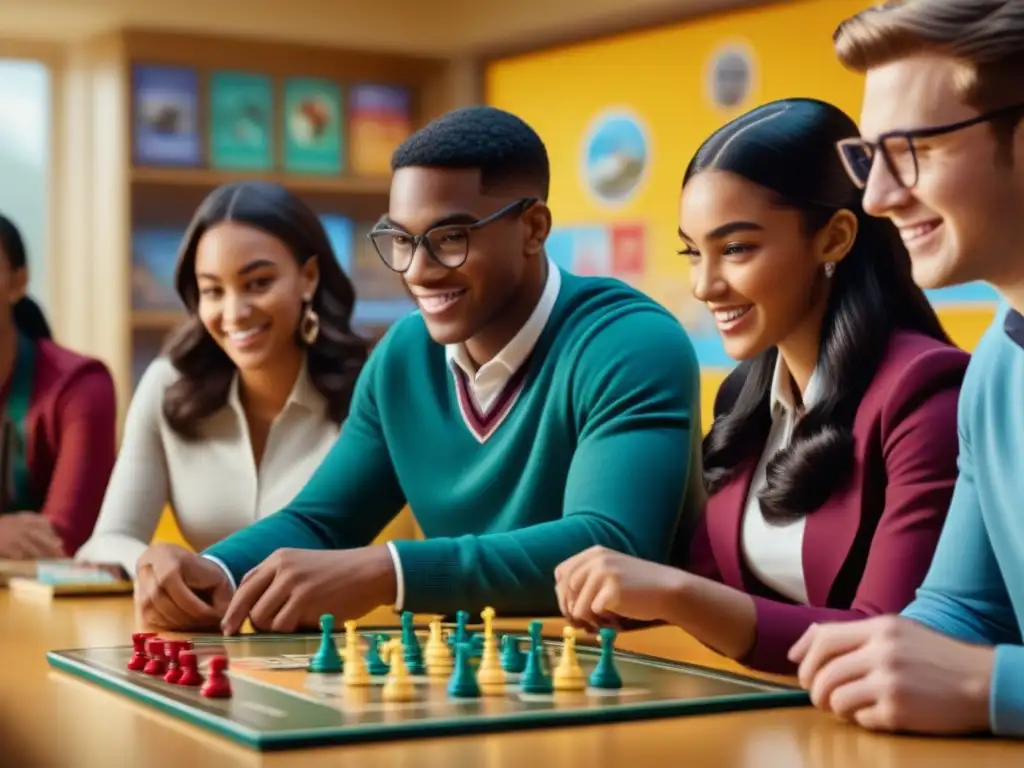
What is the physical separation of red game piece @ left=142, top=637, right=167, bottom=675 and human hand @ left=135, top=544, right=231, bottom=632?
352 millimetres

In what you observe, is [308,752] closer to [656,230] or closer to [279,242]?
[279,242]

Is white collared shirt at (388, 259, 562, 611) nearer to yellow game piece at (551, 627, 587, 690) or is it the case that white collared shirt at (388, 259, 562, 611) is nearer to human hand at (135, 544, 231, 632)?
human hand at (135, 544, 231, 632)

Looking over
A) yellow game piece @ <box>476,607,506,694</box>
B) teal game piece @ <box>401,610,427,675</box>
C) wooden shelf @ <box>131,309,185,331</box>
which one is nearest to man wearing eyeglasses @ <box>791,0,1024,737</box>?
yellow game piece @ <box>476,607,506,694</box>

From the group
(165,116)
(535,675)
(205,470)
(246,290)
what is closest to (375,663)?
(535,675)

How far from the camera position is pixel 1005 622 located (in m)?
1.37

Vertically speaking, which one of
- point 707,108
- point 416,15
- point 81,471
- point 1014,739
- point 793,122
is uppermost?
point 416,15

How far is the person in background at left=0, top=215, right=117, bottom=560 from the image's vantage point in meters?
3.02

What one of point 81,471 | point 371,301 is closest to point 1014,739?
point 81,471

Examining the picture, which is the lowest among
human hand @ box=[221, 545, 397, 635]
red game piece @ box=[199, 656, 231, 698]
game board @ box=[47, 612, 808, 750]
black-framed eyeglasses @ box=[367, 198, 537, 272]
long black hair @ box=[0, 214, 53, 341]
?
game board @ box=[47, 612, 808, 750]

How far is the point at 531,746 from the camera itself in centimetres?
114

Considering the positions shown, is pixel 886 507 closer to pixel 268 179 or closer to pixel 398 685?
pixel 398 685

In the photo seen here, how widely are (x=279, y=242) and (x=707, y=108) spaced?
8.39 ft

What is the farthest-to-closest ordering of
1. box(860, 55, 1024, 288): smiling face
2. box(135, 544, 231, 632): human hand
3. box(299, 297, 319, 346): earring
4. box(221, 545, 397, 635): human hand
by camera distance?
box(299, 297, 319, 346): earring → box(135, 544, 231, 632): human hand → box(221, 545, 397, 635): human hand → box(860, 55, 1024, 288): smiling face

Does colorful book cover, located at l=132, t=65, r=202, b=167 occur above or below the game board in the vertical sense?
above
